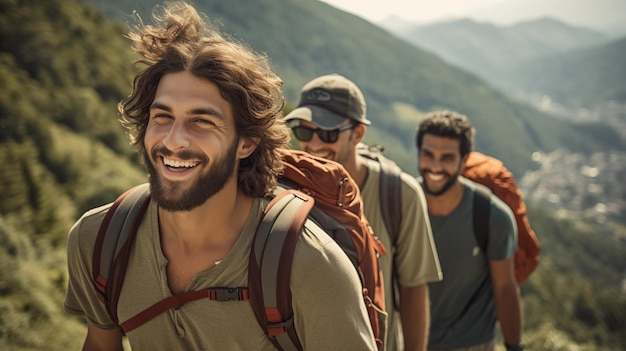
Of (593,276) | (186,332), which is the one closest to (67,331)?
(186,332)

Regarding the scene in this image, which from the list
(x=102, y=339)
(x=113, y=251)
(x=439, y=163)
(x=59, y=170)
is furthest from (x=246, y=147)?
(x=59, y=170)

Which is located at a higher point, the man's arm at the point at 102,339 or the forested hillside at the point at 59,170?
the man's arm at the point at 102,339

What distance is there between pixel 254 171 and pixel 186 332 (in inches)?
31.8

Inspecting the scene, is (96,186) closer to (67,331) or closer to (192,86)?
(67,331)

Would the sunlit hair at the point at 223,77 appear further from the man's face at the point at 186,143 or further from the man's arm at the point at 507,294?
the man's arm at the point at 507,294

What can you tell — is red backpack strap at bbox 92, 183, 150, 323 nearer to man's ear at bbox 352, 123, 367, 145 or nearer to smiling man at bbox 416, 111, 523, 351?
man's ear at bbox 352, 123, 367, 145

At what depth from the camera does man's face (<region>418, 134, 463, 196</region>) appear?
14.8 feet

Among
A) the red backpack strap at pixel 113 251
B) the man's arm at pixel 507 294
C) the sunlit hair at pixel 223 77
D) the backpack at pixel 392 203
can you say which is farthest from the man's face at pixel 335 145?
the man's arm at pixel 507 294

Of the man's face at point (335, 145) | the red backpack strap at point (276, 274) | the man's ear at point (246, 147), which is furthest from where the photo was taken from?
the man's face at point (335, 145)

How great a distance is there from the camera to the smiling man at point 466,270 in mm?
4215

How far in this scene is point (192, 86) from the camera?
216cm

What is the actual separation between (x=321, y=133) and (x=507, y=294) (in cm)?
229

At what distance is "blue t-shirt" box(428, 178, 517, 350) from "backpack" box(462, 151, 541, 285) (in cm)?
6

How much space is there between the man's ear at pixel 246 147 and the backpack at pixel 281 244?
22cm
